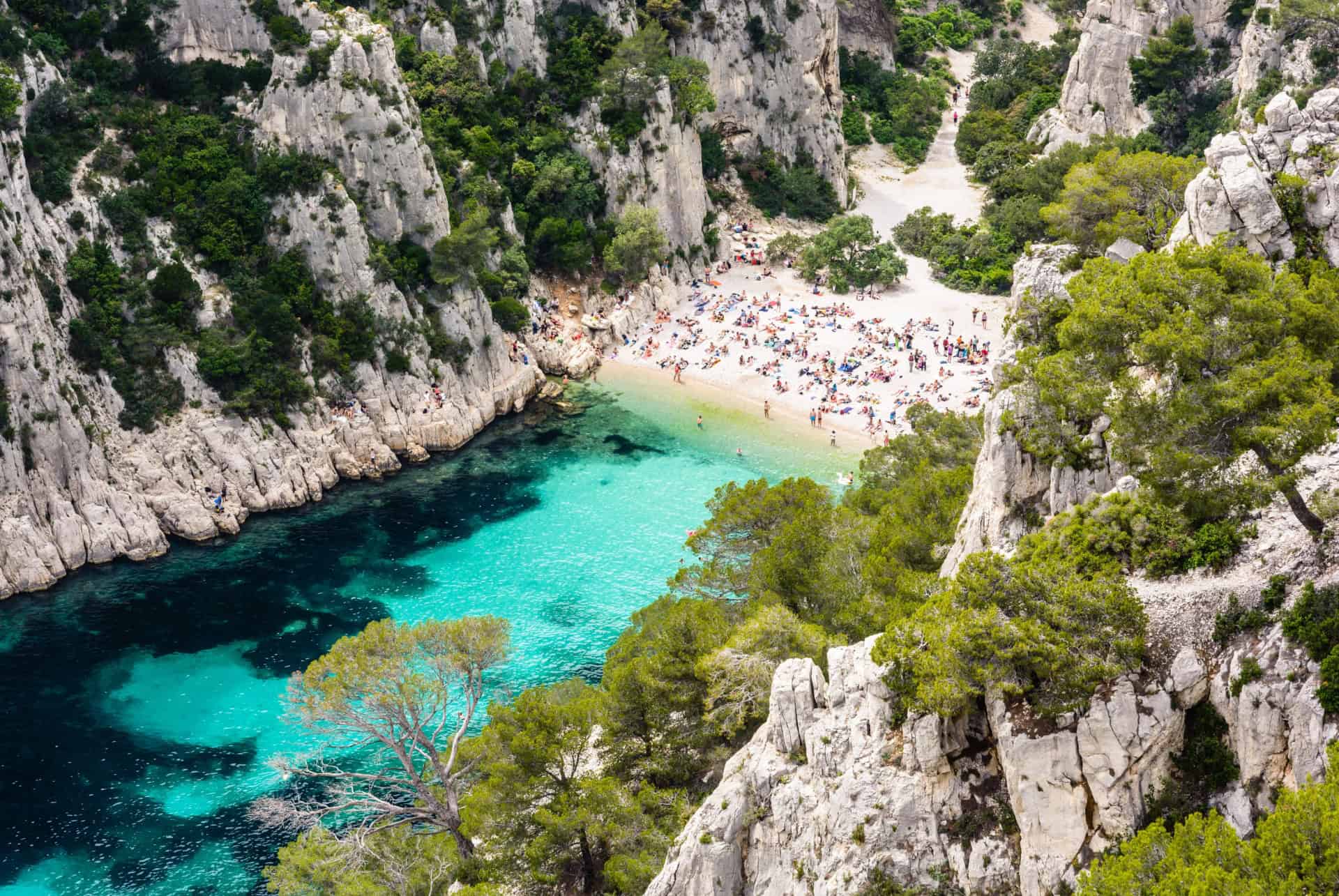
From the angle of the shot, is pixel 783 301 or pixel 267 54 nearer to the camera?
pixel 267 54

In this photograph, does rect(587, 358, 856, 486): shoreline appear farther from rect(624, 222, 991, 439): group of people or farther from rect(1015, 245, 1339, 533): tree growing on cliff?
rect(1015, 245, 1339, 533): tree growing on cliff

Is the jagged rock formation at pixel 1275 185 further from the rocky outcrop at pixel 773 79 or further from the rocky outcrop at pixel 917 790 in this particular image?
the rocky outcrop at pixel 773 79

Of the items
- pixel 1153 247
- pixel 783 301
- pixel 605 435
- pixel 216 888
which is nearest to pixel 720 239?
pixel 783 301

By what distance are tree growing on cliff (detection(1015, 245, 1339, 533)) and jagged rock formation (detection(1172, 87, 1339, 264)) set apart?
2198mm

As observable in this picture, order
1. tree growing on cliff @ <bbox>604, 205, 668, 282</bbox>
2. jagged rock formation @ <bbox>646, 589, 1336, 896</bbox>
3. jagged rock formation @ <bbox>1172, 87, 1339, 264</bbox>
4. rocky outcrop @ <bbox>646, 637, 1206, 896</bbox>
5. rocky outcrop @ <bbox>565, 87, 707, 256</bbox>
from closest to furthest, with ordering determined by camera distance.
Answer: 1. jagged rock formation @ <bbox>646, 589, 1336, 896</bbox>
2. rocky outcrop @ <bbox>646, 637, 1206, 896</bbox>
3. jagged rock formation @ <bbox>1172, 87, 1339, 264</bbox>
4. tree growing on cliff @ <bbox>604, 205, 668, 282</bbox>
5. rocky outcrop @ <bbox>565, 87, 707, 256</bbox>

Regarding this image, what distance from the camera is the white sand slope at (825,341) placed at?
7719 cm

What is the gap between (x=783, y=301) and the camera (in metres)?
89.9

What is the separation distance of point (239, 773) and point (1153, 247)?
134ft

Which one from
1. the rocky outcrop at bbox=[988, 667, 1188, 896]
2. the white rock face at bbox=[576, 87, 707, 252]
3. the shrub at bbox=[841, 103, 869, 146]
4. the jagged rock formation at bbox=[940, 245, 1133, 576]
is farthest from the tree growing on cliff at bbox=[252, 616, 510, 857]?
the shrub at bbox=[841, 103, 869, 146]

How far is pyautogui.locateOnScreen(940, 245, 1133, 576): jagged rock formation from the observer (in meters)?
30.1

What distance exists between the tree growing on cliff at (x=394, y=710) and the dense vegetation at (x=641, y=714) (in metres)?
0.17

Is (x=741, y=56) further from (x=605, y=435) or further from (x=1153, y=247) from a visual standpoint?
(x=1153, y=247)

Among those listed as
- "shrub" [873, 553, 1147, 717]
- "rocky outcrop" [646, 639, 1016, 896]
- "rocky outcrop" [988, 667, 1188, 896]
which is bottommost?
"rocky outcrop" [646, 639, 1016, 896]

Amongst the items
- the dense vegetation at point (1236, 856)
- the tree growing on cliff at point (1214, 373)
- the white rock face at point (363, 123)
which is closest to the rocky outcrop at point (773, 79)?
the white rock face at point (363, 123)
